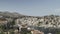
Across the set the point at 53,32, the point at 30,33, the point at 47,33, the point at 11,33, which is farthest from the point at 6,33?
the point at 53,32

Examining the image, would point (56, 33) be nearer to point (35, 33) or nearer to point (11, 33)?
point (35, 33)

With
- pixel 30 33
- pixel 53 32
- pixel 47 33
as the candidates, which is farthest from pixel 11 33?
pixel 53 32

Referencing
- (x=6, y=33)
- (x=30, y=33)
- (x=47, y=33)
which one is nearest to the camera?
(x=6, y=33)

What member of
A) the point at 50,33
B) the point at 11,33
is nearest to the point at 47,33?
the point at 50,33

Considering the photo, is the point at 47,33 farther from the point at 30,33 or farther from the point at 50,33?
the point at 30,33

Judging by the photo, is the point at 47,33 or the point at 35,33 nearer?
the point at 35,33

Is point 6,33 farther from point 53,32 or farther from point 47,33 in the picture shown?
point 53,32

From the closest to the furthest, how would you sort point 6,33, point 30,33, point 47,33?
point 6,33 → point 30,33 → point 47,33

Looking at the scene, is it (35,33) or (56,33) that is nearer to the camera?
(35,33)
